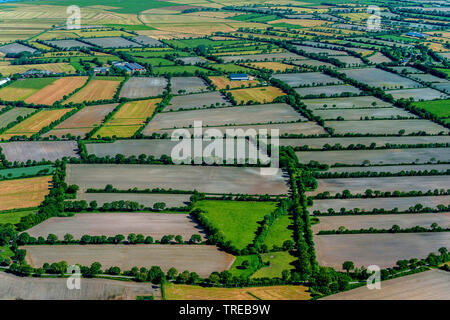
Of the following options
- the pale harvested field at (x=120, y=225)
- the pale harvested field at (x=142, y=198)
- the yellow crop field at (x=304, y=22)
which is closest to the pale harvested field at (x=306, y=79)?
the pale harvested field at (x=142, y=198)

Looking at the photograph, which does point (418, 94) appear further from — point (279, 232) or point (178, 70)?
point (279, 232)

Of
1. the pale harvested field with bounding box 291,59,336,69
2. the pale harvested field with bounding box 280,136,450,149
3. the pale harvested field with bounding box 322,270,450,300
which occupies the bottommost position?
the pale harvested field with bounding box 322,270,450,300

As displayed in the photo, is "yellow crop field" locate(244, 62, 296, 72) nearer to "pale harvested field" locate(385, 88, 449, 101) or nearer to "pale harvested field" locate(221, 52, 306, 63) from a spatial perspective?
"pale harvested field" locate(221, 52, 306, 63)

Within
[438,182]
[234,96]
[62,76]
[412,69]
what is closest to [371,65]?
[412,69]

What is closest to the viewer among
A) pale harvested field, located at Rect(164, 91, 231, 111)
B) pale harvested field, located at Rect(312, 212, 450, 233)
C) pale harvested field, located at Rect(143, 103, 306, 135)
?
pale harvested field, located at Rect(312, 212, 450, 233)

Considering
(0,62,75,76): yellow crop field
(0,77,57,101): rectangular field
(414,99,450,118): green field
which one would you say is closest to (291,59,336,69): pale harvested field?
(414,99,450,118): green field

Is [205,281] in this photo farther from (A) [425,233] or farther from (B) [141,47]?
(B) [141,47]

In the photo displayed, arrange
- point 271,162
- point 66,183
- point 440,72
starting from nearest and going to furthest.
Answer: point 66,183 < point 271,162 < point 440,72
